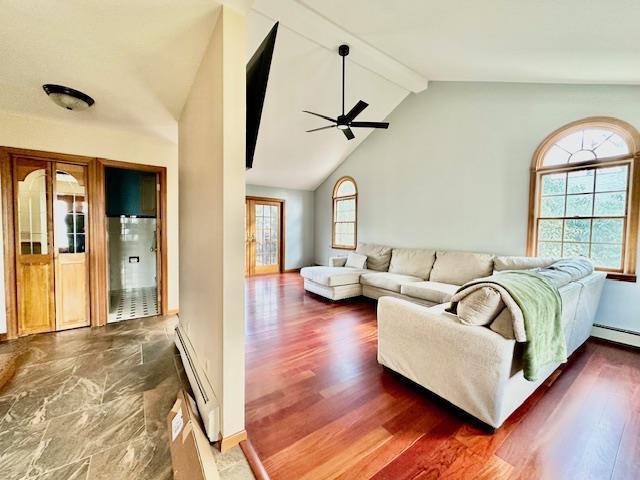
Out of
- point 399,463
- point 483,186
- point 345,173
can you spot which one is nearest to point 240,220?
point 399,463

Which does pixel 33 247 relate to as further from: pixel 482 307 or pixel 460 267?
pixel 460 267

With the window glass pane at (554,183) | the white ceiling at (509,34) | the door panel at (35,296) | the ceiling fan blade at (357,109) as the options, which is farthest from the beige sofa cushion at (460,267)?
the door panel at (35,296)

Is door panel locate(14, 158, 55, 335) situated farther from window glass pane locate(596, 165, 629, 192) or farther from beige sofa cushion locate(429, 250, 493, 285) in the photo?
window glass pane locate(596, 165, 629, 192)

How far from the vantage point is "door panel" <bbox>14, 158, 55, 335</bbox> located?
111 inches

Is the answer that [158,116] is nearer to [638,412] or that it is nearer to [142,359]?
[142,359]

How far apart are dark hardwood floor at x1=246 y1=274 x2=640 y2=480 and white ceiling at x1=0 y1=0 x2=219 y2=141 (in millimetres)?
2422

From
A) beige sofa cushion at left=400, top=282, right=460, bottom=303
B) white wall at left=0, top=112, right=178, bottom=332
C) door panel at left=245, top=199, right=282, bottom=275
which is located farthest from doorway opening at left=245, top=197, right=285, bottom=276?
beige sofa cushion at left=400, top=282, right=460, bottom=303

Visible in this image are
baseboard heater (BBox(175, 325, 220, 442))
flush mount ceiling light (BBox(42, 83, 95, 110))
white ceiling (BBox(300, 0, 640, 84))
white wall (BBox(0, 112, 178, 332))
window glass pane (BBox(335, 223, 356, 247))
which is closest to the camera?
baseboard heater (BBox(175, 325, 220, 442))

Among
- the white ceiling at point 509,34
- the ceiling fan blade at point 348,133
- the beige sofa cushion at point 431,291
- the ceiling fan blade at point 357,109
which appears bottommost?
the beige sofa cushion at point 431,291

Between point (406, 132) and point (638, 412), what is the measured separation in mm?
A: 4451

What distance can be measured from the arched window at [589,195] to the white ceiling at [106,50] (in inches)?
159

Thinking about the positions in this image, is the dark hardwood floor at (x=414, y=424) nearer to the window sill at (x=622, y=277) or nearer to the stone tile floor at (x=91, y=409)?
the stone tile floor at (x=91, y=409)

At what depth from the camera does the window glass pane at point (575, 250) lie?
3143mm

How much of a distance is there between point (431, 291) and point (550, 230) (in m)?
1.71
